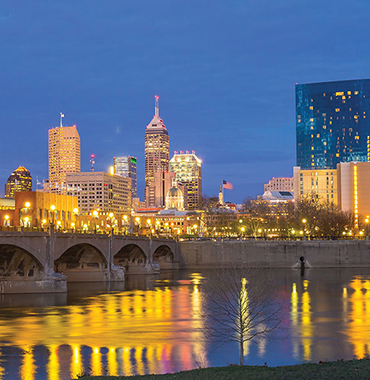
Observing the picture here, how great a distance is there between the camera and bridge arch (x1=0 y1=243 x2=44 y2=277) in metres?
73.2

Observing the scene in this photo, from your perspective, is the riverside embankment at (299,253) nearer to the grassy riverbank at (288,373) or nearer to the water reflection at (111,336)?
the water reflection at (111,336)

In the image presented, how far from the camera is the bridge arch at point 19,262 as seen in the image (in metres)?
73.2

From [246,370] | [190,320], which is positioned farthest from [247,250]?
[246,370]

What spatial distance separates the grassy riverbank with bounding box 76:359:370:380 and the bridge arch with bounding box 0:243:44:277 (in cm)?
A: 4752

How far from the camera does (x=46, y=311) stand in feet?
203

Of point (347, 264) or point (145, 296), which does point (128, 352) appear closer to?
point (145, 296)

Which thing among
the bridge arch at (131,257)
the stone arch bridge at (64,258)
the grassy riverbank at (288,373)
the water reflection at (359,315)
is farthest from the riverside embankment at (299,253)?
the grassy riverbank at (288,373)

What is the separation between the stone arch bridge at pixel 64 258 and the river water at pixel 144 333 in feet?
8.33

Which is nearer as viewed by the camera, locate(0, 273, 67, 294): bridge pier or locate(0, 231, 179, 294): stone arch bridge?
locate(0, 231, 179, 294): stone arch bridge

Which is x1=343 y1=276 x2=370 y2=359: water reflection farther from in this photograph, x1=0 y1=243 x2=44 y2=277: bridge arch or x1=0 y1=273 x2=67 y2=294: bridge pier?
x1=0 y1=243 x2=44 y2=277: bridge arch

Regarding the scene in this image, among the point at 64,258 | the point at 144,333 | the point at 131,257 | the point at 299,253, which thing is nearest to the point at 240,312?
the point at 144,333

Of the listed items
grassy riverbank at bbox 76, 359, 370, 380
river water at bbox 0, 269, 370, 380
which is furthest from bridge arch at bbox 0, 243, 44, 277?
grassy riverbank at bbox 76, 359, 370, 380

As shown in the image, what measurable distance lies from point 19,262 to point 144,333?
30580 millimetres

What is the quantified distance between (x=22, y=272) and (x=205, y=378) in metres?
55.5
